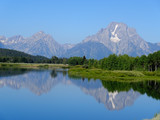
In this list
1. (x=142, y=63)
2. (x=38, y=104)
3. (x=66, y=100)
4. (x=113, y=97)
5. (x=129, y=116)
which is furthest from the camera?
(x=142, y=63)

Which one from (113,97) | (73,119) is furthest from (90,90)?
(73,119)

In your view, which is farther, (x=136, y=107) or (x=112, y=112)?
(x=136, y=107)

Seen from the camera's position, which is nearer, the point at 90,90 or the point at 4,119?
the point at 4,119

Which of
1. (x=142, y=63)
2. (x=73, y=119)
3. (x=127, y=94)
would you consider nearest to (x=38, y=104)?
(x=73, y=119)

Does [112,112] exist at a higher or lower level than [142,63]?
lower

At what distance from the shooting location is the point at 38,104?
41.6 metres

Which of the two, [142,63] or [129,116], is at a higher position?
[142,63]

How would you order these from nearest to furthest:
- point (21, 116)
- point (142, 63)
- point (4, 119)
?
point (4, 119)
point (21, 116)
point (142, 63)

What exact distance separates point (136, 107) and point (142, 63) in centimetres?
8981

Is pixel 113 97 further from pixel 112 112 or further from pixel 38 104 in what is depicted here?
pixel 38 104

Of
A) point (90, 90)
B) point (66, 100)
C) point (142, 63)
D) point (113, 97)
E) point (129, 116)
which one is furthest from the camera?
point (142, 63)

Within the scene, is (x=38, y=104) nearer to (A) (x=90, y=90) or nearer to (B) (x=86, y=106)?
(B) (x=86, y=106)

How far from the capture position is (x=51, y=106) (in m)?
40.4

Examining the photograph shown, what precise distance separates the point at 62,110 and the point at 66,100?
9.25 metres
